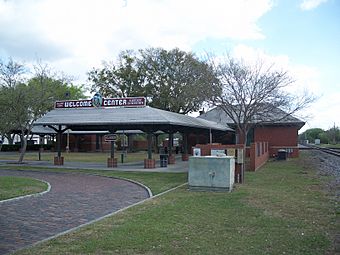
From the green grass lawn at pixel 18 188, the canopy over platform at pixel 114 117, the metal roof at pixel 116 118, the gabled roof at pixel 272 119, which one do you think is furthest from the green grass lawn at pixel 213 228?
the gabled roof at pixel 272 119

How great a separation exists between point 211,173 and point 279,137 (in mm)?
23066

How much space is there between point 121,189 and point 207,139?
985 inches

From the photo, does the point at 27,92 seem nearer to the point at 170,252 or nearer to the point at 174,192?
the point at 174,192

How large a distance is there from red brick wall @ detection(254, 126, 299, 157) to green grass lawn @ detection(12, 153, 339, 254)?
76.0 feet

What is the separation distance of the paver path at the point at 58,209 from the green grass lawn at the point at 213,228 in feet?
2.17

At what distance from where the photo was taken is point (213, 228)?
290 inches

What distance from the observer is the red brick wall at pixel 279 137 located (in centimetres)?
3391

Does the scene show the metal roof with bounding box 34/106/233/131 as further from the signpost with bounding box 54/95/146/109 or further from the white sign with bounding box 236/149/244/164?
the white sign with bounding box 236/149/244/164

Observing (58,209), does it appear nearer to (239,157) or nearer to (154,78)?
(239,157)

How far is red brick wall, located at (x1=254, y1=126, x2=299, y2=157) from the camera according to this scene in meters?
33.9

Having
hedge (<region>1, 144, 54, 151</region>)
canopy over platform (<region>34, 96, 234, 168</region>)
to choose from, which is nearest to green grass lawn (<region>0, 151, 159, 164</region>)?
canopy over platform (<region>34, 96, 234, 168</region>)

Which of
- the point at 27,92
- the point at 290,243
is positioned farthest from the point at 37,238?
the point at 27,92

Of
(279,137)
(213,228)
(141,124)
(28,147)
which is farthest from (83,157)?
(213,228)

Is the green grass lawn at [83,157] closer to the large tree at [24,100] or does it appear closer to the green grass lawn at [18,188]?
the large tree at [24,100]
